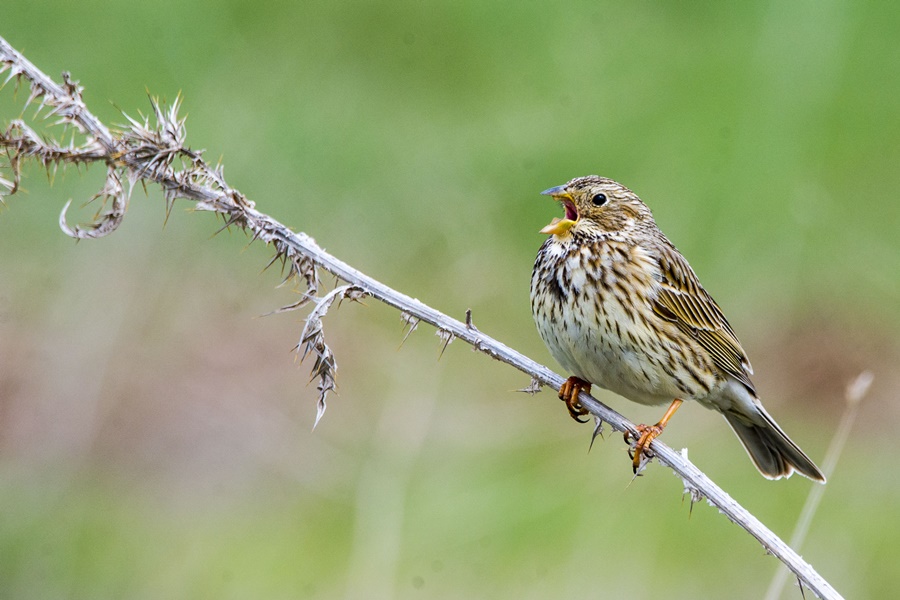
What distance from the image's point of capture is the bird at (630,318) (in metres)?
5.39

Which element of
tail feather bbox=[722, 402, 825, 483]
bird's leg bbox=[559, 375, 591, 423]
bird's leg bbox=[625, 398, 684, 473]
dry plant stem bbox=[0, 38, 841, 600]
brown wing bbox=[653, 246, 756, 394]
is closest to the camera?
dry plant stem bbox=[0, 38, 841, 600]

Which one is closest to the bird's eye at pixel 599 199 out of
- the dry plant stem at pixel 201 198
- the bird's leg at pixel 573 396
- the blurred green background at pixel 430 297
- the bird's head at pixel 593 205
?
the bird's head at pixel 593 205

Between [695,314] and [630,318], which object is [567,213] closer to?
[630,318]

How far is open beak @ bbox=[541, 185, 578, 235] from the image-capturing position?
5.42m

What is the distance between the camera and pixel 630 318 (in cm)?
550

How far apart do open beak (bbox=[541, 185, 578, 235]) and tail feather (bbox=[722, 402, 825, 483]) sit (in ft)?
3.75

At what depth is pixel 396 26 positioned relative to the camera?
14.8m

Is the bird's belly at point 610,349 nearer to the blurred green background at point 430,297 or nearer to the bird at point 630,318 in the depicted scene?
the bird at point 630,318

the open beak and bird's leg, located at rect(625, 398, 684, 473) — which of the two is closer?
bird's leg, located at rect(625, 398, 684, 473)

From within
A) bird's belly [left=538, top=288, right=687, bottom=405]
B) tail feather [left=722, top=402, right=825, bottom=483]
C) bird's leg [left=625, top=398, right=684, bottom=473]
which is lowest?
bird's leg [left=625, top=398, right=684, bottom=473]

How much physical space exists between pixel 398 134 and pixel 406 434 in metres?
6.50

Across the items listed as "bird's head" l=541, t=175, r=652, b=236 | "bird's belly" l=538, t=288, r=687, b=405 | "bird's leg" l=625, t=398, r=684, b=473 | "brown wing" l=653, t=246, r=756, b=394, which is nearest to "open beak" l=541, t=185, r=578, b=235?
"bird's head" l=541, t=175, r=652, b=236

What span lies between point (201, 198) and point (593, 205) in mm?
2241

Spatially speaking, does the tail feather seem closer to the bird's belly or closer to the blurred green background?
the bird's belly
